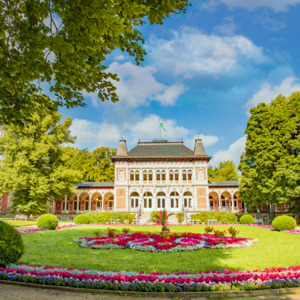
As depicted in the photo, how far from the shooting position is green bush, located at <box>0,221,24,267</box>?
23.2ft

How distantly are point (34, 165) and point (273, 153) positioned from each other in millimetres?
24375

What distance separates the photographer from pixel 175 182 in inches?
1588

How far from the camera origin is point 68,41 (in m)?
5.78

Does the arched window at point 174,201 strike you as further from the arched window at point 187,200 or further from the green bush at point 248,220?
the green bush at point 248,220

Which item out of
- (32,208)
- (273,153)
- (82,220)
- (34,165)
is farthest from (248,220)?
(34,165)

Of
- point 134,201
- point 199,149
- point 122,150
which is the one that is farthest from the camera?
point 122,150

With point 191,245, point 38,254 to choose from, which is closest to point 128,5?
point 38,254

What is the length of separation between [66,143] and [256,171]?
22.0 metres

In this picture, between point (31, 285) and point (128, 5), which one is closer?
point (128, 5)

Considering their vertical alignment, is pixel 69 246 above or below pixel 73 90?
below

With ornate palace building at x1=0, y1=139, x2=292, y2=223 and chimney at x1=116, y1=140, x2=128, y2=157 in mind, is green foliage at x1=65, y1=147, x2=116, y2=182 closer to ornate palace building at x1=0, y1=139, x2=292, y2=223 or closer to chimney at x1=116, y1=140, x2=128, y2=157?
ornate palace building at x1=0, y1=139, x2=292, y2=223

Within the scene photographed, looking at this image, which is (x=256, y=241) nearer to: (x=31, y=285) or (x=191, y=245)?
(x=191, y=245)

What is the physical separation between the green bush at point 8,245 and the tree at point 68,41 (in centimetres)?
280

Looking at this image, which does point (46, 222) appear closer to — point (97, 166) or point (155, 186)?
point (155, 186)
